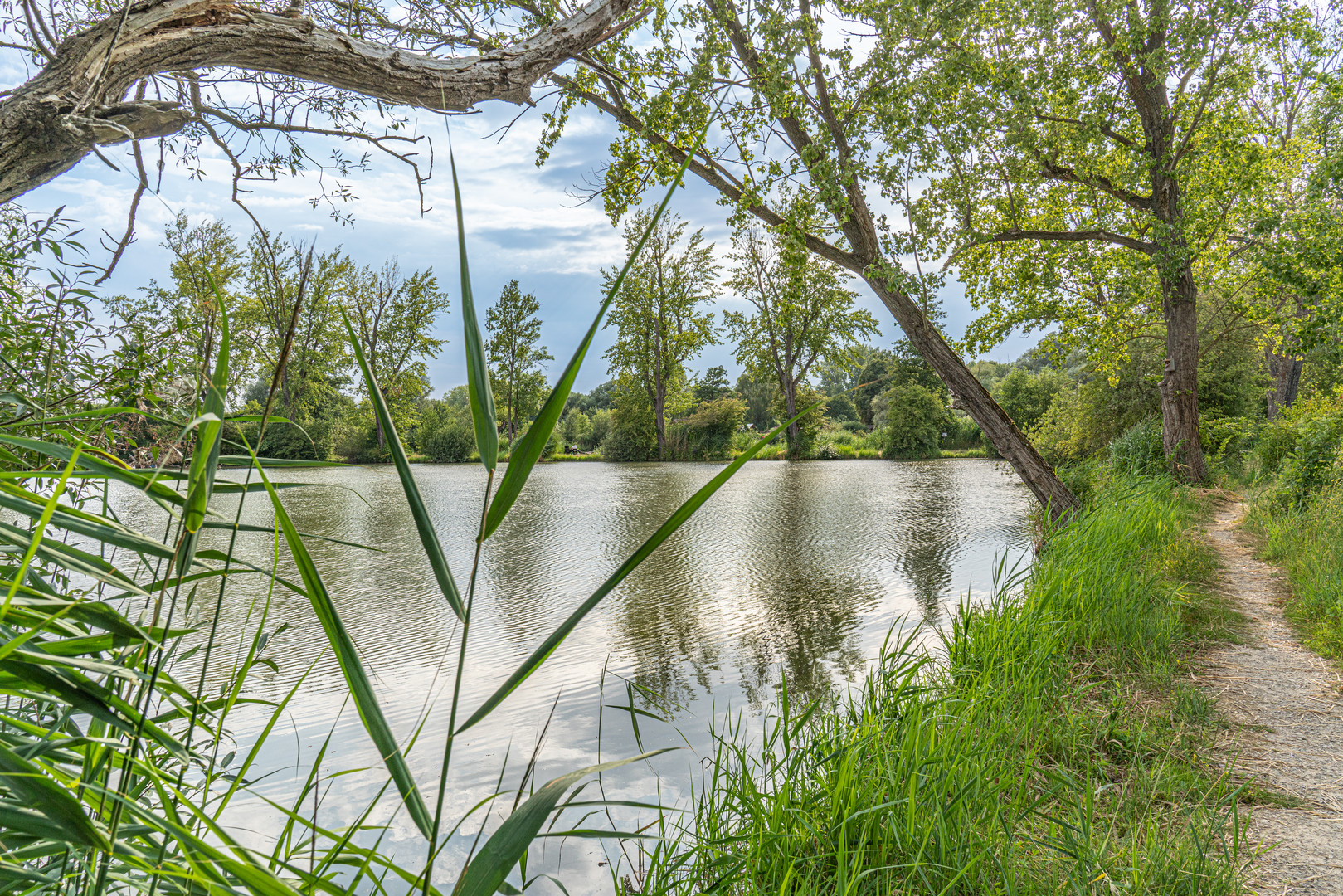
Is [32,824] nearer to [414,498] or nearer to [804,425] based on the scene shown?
[414,498]

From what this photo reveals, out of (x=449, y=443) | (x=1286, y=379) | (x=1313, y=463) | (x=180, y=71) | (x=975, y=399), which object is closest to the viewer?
(x=180, y=71)

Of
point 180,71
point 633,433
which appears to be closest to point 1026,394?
point 633,433

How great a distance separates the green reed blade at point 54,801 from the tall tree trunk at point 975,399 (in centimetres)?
688

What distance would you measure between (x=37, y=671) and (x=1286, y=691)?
415 centimetres

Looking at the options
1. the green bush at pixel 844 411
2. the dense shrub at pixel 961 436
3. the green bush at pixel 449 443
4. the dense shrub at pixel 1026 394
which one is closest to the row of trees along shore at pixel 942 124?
the dense shrub at pixel 1026 394

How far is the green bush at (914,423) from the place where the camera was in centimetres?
2542

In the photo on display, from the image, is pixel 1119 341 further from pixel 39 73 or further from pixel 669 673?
pixel 39 73

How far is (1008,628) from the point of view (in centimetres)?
294

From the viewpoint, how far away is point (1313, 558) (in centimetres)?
418

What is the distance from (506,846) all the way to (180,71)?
11.4 ft

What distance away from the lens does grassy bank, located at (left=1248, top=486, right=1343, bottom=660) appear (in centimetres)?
340

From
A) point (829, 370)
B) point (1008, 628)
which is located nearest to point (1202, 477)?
point (1008, 628)

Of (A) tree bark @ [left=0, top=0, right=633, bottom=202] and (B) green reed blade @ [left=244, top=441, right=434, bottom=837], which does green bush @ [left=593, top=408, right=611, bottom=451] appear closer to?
(A) tree bark @ [left=0, top=0, right=633, bottom=202]

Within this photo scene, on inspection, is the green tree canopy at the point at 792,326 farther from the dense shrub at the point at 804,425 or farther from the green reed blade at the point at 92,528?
the green reed blade at the point at 92,528
